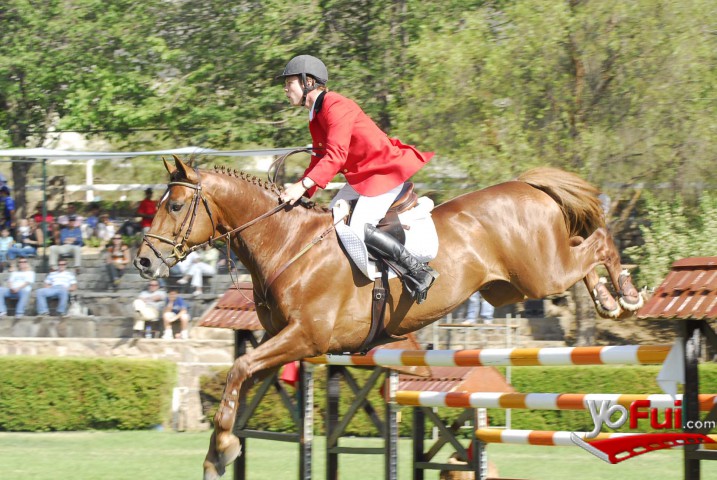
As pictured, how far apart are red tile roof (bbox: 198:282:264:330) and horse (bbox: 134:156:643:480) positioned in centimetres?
75

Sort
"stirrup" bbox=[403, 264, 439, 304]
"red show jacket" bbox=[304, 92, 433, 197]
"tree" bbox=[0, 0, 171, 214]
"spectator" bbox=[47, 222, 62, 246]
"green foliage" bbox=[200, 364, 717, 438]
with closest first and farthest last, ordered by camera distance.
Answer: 1. "red show jacket" bbox=[304, 92, 433, 197]
2. "stirrup" bbox=[403, 264, 439, 304]
3. "green foliage" bbox=[200, 364, 717, 438]
4. "spectator" bbox=[47, 222, 62, 246]
5. "tree" bbox=[0, 0, 171, 214]

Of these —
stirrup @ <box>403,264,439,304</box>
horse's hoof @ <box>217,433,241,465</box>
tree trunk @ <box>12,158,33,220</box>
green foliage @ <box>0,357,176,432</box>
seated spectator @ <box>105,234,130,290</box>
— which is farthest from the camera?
tree trunk @ <box>12,158,33,220</box>

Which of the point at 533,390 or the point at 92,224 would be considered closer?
the point at 533,390

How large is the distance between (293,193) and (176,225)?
0.68 m

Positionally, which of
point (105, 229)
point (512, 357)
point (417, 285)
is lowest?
point (512, 357)

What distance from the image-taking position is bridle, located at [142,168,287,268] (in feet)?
18.7

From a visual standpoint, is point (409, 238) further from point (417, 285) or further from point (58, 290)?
point (58, 290)

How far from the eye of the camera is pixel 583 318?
16.0m

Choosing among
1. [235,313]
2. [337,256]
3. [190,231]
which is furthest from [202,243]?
[235,313]

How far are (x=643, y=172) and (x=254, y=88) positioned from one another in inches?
298

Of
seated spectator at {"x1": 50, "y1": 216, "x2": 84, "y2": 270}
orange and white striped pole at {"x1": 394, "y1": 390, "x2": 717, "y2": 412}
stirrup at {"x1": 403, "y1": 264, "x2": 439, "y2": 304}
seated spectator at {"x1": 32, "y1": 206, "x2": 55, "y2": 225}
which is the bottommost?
orange and white striped pole at {"x1": 394, "y1": 390, "x2": 717, "y2": 412}

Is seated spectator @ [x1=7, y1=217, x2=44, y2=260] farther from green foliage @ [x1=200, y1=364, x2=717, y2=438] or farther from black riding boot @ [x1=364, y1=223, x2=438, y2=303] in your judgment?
black riding boot @ [x1=364, y1=223, x2=438, y2=303]

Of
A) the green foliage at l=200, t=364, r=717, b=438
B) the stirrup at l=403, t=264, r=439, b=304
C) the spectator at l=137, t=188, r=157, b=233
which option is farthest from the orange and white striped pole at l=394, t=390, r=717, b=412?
the spectator at l=137, t=188, r=157, b=233

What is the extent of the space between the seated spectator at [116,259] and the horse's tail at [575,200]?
11.0 m
